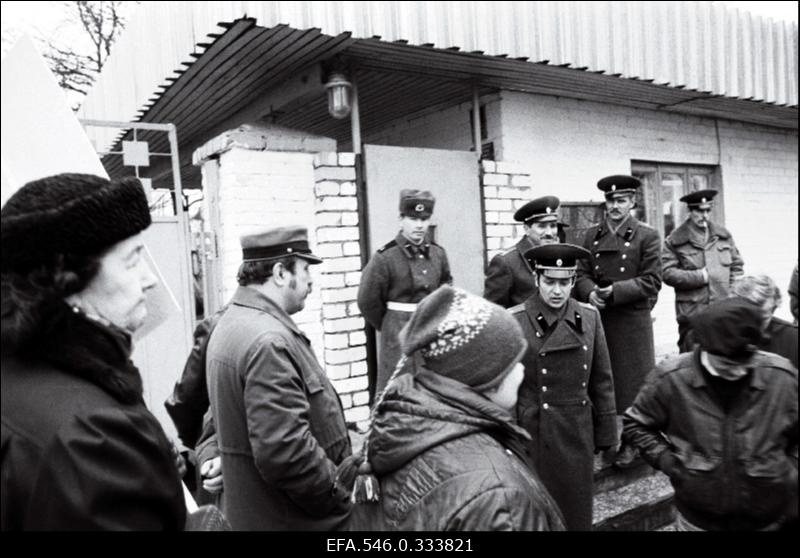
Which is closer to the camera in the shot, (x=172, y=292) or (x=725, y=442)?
(x=725, y=442)

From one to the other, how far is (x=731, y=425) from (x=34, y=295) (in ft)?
6.84

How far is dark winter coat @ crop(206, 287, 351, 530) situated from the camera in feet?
6.40

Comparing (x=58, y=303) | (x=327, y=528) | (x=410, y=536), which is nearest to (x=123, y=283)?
(x=58, y=303)

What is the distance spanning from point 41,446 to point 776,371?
2095mm

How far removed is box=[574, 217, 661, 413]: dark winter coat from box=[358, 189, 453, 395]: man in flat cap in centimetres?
120

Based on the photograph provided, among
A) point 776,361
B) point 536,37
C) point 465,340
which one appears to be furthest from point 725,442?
point 536,37

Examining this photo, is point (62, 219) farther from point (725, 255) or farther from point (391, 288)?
point (725, 255)

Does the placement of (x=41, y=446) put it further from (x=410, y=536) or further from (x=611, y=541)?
(x=611, y=541)

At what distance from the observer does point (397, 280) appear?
401 cm

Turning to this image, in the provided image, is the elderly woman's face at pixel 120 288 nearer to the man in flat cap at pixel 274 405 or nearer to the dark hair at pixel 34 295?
the dark hair at pixel 34 295

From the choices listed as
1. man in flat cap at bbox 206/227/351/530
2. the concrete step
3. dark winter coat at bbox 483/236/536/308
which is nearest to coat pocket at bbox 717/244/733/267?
the concrete step

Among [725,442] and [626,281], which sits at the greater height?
[626,281]
